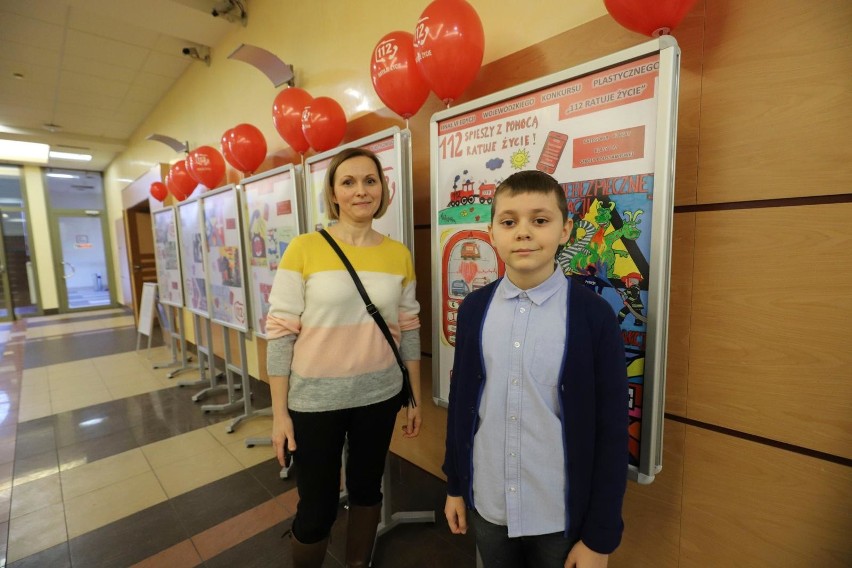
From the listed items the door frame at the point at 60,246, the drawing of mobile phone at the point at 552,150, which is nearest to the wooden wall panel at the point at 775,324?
the drawing of mobile phone at the point at 552,150

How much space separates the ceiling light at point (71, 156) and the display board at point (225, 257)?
7.49m

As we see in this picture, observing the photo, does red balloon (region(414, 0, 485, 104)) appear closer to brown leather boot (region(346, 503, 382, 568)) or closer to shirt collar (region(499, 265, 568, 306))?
shirt collar (region(499, 265, 568, 306))

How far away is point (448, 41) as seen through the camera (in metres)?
1.40

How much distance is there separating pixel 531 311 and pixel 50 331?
9.74 meters

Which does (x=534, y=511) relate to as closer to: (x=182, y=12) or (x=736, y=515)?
(x=736, y=515)

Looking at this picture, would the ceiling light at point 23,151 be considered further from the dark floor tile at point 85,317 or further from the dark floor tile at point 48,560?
the dark floor tile at point 48,560

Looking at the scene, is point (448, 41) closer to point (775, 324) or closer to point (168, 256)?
point (775, 324)

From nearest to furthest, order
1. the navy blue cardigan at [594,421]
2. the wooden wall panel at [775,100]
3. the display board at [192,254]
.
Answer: the navy blue cardigan at [594,421] → the wooden wall panel at [775,100] → the display board at [192,254]

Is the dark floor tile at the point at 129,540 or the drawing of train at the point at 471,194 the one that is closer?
the drawing of train at the point at 471,194

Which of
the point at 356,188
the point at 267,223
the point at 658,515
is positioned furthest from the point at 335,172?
the point at 658,515

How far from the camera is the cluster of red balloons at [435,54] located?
140 cm

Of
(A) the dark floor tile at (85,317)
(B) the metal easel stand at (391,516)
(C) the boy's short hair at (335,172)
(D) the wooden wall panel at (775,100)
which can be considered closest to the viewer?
(D) the wooden wall panel at (775,100)

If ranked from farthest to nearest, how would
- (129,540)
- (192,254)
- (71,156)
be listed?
(71,156) → (192,254) → (129,540)

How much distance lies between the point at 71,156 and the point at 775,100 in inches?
448
